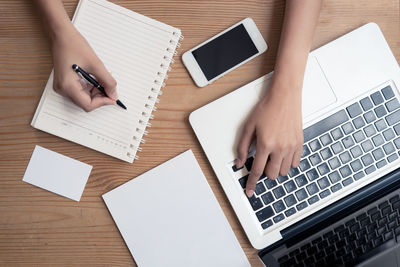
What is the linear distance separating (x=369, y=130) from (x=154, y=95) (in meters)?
0.42

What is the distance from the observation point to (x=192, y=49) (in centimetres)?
85

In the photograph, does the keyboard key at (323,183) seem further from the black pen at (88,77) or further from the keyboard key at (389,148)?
the black pen at (88,77)

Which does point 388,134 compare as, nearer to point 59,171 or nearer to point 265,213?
point 265,213

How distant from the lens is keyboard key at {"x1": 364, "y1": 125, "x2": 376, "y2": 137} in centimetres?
83

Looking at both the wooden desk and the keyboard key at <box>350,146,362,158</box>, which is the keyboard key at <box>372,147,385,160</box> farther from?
the wooden desk

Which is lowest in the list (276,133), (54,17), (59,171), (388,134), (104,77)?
(388,134)

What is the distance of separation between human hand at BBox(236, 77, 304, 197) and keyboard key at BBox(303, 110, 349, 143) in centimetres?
2

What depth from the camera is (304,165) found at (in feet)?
2.73

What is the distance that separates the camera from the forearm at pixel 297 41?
2.66ft

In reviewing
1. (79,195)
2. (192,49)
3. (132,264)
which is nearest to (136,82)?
(192,49)

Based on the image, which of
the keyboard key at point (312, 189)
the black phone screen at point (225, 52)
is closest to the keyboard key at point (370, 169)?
the keyboard key at point (312, 189)

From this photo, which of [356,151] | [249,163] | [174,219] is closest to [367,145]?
[356,151]

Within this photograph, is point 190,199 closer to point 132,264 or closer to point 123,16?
point 132,264

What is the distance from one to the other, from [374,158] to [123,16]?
553 mm
